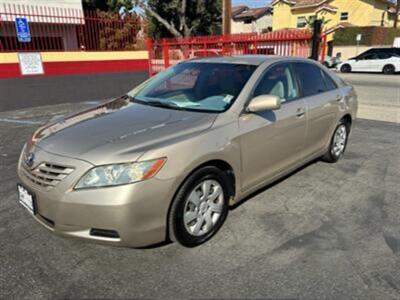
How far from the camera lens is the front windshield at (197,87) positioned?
3379mm

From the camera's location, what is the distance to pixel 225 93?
11.2 feet

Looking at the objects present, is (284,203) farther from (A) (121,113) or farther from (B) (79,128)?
(B) (79,128)

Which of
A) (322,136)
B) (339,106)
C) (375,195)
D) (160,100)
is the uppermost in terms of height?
(160,100)

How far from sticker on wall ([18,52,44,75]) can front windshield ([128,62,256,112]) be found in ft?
23.2

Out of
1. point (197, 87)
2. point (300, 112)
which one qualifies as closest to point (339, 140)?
point (300, 112)

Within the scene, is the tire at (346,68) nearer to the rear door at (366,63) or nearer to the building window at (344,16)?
the rear door at (366,63)

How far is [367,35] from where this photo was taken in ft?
109

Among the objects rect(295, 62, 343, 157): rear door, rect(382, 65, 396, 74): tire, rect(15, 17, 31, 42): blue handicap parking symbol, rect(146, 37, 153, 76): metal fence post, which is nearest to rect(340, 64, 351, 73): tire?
rect(382, 65, 396, 74): tire

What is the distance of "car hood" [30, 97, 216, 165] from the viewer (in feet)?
8.35

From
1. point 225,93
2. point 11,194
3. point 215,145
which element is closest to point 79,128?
point 215,145

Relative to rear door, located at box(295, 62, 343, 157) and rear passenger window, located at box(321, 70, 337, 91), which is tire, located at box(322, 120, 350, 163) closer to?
rear door, located at box(295, 62, 343, 157)

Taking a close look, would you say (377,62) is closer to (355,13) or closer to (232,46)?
(232,46)

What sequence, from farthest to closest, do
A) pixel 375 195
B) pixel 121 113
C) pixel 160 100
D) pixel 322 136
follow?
pixel 322 136 < pixel 375 195 < pixel 160 100 < pixel 121 113

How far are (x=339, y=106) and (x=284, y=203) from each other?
177cm
